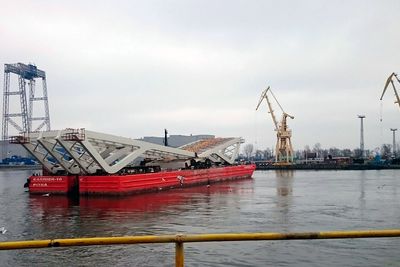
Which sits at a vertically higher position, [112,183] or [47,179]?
[47,179]

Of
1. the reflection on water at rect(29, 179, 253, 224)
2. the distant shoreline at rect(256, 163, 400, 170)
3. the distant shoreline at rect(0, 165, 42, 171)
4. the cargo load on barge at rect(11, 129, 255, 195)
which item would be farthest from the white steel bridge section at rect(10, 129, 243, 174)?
the distant shoreline at rect(0, 165, 42, 171)

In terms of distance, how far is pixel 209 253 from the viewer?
13008mm

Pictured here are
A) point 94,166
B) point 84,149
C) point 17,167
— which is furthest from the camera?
point 17,167

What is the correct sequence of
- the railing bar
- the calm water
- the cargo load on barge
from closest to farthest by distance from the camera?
the railing bar
the calm water
the cargo load on barge

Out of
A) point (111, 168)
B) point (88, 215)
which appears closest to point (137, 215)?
point (88, 215)

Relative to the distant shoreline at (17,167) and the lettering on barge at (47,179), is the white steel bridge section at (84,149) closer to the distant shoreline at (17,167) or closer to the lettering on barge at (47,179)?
the lettering on barge at (47,179)

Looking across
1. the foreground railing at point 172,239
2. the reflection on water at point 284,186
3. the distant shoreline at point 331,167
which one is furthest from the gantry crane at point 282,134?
the foreground railing at point 172,239

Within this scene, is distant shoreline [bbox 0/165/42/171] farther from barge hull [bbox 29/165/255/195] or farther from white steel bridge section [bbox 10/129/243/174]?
barge hull [bbox 29/165/255/195]

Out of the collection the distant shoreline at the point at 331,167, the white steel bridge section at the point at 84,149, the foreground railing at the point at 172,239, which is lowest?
the distant shoreline at the point at 331,167

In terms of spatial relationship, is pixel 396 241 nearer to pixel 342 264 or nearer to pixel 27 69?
pixel 342 264

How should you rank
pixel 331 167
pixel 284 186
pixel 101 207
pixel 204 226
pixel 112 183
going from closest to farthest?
pixel 204 226 → pixel 101 207 → pixel 112 183 → pixel 284 186 → pixel 331 167

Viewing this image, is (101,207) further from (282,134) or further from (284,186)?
(282,134)

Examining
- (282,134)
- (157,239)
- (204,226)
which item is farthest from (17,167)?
(157,239)

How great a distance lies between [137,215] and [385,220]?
12923 mm
